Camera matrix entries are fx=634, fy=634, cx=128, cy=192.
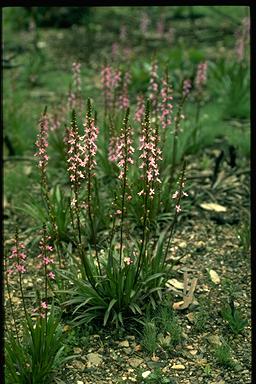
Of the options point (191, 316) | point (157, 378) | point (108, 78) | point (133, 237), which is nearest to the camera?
point (157, 378)

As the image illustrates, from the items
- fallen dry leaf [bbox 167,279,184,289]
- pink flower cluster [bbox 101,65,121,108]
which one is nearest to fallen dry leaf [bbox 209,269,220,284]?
fallen dry leaf [bbox 167,279,184,289]

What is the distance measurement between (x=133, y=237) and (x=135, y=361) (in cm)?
143

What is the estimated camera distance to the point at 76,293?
426 cm

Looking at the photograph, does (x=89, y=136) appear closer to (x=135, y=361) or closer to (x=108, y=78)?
(x=135, y=361)

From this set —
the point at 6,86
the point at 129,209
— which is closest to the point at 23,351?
the point at 129,209

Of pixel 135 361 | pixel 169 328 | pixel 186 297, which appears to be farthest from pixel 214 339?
pixel 135 361

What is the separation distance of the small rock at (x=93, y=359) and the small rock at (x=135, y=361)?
0.19 metres

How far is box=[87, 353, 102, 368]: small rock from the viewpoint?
4.02 metres

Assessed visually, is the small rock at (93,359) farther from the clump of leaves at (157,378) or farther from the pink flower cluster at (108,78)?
the pink flower cluster at (108,78)

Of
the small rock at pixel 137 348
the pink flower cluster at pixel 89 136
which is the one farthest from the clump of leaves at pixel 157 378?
the pink flower cluster at pixel 89 136

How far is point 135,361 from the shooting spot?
405 cm

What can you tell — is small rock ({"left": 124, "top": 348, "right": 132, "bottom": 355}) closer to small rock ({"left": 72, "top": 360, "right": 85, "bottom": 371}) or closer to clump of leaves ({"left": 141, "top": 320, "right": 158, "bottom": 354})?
clump of leaves ({"left": 141, "top": 320, "right": 158, "bottom": 354})

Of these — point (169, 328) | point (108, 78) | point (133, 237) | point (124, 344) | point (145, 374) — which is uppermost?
point (108, 78)

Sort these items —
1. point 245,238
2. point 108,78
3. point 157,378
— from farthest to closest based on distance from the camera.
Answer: point 108,78 → point 245,238 → point 157,378
